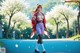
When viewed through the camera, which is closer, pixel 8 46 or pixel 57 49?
pixel 57 49

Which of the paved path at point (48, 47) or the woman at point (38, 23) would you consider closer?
the woman at point (38, 23)

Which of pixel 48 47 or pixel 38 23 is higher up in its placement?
pixel 38 23

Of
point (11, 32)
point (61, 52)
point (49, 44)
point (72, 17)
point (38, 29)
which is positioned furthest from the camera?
point (72, 17)

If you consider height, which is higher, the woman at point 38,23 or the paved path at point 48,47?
the woman at point 38,23

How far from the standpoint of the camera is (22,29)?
Answer: 82.6 feet

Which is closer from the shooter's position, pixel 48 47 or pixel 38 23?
pixel 38 23

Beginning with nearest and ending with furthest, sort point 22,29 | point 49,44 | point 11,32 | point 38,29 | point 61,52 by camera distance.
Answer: point 38,29 → point 61,52 → point 49,44 → point 11,32 → point 22,29

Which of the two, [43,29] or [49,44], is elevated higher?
[43,29]

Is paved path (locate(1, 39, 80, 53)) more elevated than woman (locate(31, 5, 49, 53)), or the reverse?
woman (locate(31, 5, 49, 53))

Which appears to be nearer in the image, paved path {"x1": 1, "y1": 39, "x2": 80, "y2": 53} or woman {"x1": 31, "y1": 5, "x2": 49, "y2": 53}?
woman {"x1": 31, "y1": 5, "x2": 49, "y2": 53}

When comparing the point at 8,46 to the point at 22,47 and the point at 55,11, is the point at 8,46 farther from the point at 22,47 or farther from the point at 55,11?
the point at 55,11

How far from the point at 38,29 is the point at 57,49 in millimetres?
3195

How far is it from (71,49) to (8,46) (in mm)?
2203

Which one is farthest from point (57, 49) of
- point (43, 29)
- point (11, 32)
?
point (11, 32)
